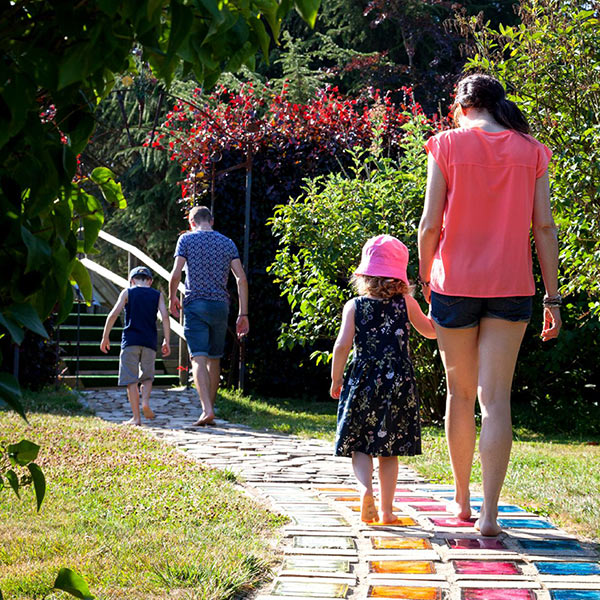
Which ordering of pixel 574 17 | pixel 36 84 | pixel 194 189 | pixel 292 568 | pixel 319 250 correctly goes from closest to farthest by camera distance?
pixel 36 84 < pixel 292 568 < pixel 574 17 < pixel 319 250 < pixel 194 189

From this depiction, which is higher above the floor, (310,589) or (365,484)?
(365,484)

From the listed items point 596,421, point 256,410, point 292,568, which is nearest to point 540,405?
point 596,421

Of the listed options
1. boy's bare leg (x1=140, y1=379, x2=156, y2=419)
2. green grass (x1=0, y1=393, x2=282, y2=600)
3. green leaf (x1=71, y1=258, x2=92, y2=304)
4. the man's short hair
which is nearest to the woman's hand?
green grass (x1=0, y1=393, x2=282, y2=600)

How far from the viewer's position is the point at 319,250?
26.2 ft

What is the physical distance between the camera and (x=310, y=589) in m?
3.00

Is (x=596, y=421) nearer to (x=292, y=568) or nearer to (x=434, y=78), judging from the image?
(x=292, y=568)

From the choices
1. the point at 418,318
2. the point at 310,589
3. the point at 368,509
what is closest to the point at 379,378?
the point at 418,318

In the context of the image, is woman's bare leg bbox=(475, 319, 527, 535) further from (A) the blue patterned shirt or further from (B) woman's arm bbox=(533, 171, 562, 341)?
(A) the blue patterned shirt

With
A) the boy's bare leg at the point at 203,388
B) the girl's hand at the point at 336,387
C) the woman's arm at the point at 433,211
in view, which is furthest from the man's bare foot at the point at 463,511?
the boy's bare leg at the point at 203,388

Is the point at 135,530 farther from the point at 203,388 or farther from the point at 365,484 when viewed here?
the point at 203,388

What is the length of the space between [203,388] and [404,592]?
4960mm

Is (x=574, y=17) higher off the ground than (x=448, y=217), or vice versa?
(x=574, y=17)

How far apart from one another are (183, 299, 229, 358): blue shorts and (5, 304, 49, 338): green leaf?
6458mm

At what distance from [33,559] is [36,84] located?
2.34m
